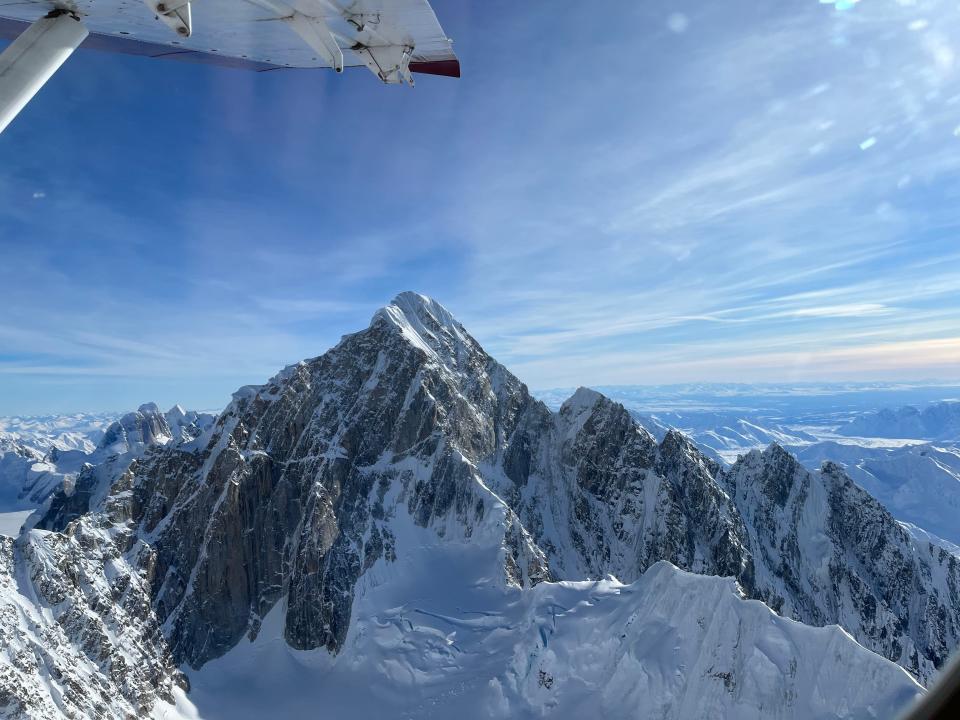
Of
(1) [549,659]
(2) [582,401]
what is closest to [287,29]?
(1) [549,659]

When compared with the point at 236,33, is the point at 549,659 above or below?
below

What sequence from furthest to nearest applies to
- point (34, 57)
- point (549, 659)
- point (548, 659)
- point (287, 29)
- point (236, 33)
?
1. point (548, 659)
2. point (549, 659)
3. point (236, 33)
4. point (287, 29)
5. point (34, 57)

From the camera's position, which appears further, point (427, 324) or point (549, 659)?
point (427, 324)

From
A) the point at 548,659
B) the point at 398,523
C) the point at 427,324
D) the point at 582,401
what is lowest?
the point at 548,659

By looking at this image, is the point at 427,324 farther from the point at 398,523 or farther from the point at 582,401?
the point at 398,523

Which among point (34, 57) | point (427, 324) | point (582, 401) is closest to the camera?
point (34, 57)

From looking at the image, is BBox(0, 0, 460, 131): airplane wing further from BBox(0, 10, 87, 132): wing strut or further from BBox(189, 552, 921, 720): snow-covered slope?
BBox(189, 552, 921, 720): snow-covered slope

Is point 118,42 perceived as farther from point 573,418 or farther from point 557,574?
point 573,418

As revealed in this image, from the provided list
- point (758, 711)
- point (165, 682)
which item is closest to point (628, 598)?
point (758, 711)
